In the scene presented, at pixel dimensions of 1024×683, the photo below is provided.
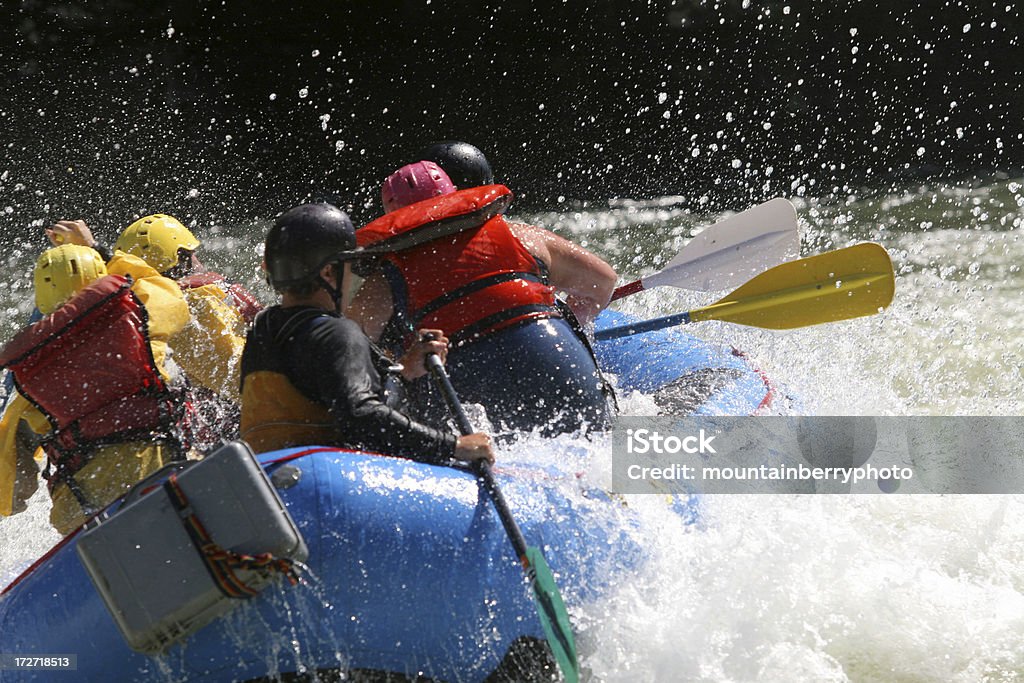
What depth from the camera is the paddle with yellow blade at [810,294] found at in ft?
14.3

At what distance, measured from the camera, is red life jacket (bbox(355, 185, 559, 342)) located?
11.6 ft

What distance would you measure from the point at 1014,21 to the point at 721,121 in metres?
2.70

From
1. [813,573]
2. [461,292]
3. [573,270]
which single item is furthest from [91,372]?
[813,573]

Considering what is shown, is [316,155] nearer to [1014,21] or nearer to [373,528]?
[1014,21]

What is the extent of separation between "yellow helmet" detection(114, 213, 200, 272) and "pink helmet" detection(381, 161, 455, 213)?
94 centimetres

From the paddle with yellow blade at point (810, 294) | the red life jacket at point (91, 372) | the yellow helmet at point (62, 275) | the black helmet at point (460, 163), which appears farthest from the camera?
the paddle with yellow blade at point (810, 294)

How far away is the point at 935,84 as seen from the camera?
9.99 m

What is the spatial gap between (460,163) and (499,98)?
5.95 m

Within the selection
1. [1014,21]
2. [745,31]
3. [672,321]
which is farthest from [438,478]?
[1014,21]

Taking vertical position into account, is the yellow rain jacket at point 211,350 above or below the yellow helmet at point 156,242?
below

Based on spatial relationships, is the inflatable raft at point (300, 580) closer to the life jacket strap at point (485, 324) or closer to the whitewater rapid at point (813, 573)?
the whitewater rapid at point (813, 573)

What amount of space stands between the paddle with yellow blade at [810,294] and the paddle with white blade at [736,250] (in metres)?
0.40

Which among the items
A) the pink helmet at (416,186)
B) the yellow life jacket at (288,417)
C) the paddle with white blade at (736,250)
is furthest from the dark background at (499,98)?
the yellow life jacket at (288,417)

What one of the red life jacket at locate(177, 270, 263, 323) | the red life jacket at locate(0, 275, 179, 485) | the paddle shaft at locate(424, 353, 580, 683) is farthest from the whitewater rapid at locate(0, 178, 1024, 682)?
the red life jacket at locate(177, 270, 263, 323)
